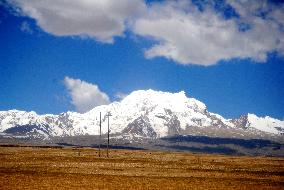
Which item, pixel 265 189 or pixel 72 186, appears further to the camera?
pixel 265 189

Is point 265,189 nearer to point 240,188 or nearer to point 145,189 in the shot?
point 240,188

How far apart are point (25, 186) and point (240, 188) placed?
22693 mm

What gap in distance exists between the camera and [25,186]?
3847 centimetres

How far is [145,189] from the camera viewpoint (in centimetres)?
3962

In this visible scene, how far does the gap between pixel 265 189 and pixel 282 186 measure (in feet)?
14.8

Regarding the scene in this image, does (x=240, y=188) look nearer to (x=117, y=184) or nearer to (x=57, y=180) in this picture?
(x=117, y=184)

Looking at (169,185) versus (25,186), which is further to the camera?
(169,185)

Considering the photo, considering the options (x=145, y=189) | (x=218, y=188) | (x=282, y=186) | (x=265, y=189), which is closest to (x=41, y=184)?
(x=145, y=189)

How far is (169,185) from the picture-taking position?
143 feet

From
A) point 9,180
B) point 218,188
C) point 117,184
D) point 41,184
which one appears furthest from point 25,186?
point 218,188

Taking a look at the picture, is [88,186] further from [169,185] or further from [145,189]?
[169,185]

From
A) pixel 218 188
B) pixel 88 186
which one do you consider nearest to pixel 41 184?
pixel 88 186

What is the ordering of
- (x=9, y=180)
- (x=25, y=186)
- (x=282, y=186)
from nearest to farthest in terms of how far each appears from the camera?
(x=25, y=186) → (x=9, y=180) → (x=282, y=186)

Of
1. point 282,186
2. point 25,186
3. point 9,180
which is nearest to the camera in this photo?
point 25,186
